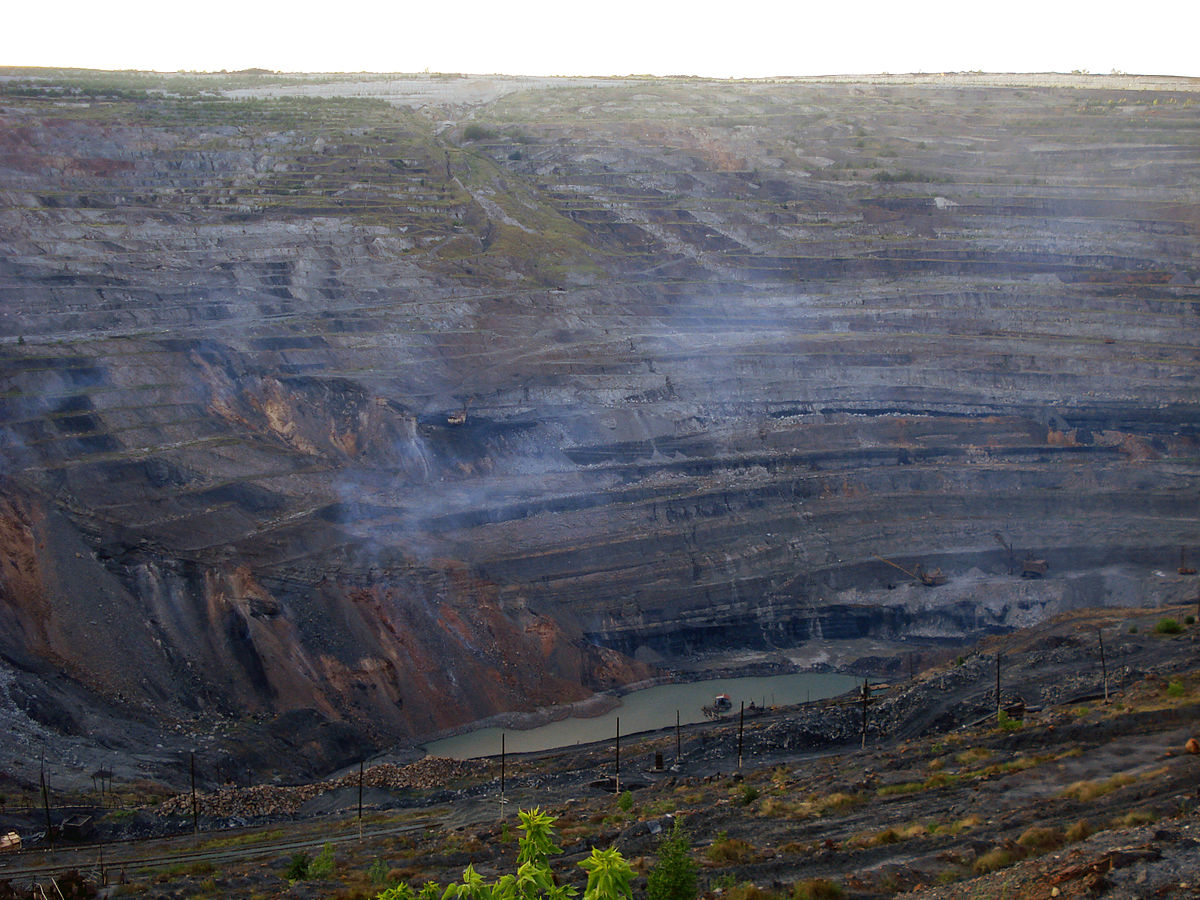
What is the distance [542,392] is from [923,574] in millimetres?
15255

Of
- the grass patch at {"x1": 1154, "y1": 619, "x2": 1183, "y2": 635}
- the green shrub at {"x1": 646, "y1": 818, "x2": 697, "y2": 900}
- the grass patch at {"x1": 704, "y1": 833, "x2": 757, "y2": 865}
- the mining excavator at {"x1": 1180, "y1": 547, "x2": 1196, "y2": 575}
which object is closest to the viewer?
the green shrub at {"x1": 646, "y1": 818, "x2": 697, "y2": 900}

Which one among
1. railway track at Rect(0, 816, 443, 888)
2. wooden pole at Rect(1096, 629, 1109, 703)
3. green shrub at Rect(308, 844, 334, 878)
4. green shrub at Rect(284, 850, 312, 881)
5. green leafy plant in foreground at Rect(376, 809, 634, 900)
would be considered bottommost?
railway track at Rect(0, 816, 443, 888)

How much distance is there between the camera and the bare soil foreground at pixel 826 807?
16219mm

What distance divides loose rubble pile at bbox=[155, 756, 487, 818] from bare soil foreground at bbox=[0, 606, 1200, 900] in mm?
66

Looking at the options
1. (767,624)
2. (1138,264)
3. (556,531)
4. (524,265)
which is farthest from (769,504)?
(1138,264)

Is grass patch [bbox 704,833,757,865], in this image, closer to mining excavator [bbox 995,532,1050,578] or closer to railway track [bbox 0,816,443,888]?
railway track [bbox 0,816,443,888]

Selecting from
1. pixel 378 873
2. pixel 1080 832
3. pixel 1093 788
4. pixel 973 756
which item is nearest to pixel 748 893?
pixel 1080 832

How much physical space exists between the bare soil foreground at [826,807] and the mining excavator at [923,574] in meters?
8.07

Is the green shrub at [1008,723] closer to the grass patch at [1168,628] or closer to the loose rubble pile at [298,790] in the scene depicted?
the grass patch at [1168,628]

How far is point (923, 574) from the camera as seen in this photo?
3969cm

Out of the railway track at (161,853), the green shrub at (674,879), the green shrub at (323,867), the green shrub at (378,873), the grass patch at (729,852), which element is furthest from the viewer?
the railway track at (161,853)

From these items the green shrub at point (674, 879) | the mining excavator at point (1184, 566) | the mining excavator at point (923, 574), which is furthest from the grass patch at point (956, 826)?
the mining excavator at point (1184, 566)

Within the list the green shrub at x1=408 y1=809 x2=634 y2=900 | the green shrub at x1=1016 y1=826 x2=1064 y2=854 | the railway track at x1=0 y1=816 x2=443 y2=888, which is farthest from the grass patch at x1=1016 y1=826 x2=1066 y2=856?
the railway track at x1=0 y1=816 x2=443 y2=888

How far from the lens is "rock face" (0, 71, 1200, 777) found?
3200 cm
